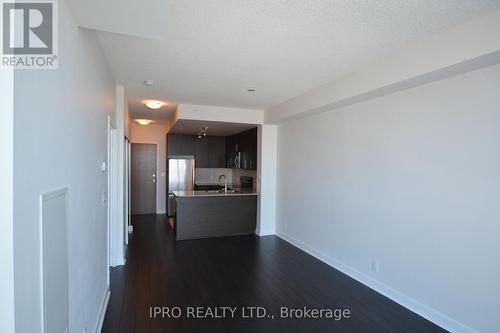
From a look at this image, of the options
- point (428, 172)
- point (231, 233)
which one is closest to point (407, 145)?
point (428, 172)

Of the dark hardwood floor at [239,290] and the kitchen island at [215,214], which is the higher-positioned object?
the kitchen island at [215,214]

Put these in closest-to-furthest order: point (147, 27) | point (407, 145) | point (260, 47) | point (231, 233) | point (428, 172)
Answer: point (147, 27)
point (260, 47)
point (428, 172)
point (407, 145)
point (231, 233)

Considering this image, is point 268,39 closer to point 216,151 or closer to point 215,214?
point 215,214

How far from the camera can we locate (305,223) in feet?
16.2

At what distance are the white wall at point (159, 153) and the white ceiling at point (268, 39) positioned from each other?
→ 4.16 m

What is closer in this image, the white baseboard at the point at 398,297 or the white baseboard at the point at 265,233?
the white baseboard at the point at 398,297

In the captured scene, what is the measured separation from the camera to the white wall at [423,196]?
7.84 ft

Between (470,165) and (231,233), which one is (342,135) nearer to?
(470,165)

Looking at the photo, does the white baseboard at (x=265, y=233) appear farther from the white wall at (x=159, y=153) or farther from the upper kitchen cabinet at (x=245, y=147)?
the white wall at (x=159, y=153)

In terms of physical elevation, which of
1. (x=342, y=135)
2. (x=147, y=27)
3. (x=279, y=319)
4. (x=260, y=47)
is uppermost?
(x=260, y=47)

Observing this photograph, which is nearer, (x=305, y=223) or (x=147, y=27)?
(x=147, y=27)

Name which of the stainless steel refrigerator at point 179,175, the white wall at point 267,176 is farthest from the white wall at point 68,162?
the stainless steel refrigerator at point 179,175

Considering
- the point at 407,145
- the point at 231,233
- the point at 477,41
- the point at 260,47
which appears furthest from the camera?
the point at 231,233

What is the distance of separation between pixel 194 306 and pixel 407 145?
2.86 metres
